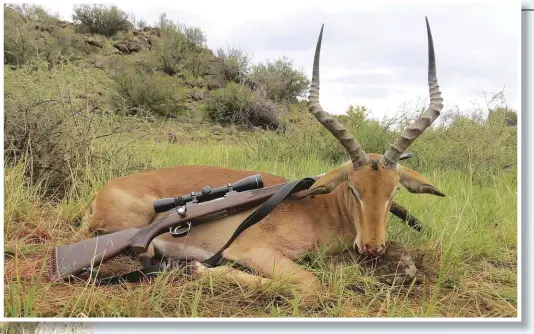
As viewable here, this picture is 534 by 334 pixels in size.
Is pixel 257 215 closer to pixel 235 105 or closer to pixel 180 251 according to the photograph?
pixel 180 251

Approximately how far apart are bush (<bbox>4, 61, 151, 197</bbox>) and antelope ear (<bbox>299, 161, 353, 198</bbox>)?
5.29 ft

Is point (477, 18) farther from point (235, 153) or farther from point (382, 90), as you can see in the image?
point (235, 153)

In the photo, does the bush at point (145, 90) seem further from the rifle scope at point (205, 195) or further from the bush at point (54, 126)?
the rifle scope at point (205, 195)

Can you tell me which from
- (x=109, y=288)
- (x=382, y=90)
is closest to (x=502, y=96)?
(x=382, y=90)

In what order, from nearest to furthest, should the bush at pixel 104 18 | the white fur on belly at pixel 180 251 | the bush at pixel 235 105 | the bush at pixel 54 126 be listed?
the white fur on belly at pixel 180 251, the bush at pixel 104 18, the bush at pixel 54 126, the bush at pixel 235 105

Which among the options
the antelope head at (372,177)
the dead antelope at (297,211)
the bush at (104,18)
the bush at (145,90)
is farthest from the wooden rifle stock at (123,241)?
the bush at (104,18)

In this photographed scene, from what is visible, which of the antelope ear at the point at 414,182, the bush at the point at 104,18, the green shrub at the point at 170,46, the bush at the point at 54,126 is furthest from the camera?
the bush at the point at 54,126

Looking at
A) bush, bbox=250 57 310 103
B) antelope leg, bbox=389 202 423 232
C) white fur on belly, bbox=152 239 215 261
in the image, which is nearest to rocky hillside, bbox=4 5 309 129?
Answer: bush, bbox=250 57 310 103

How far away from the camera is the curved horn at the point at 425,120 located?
268 cm

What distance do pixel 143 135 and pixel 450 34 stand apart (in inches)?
96.6

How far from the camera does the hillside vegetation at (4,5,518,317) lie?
2473 mm

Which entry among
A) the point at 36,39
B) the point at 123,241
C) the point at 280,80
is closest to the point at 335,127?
the point at 280,80

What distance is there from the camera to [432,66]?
272 cm

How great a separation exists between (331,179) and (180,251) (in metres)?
0.92
